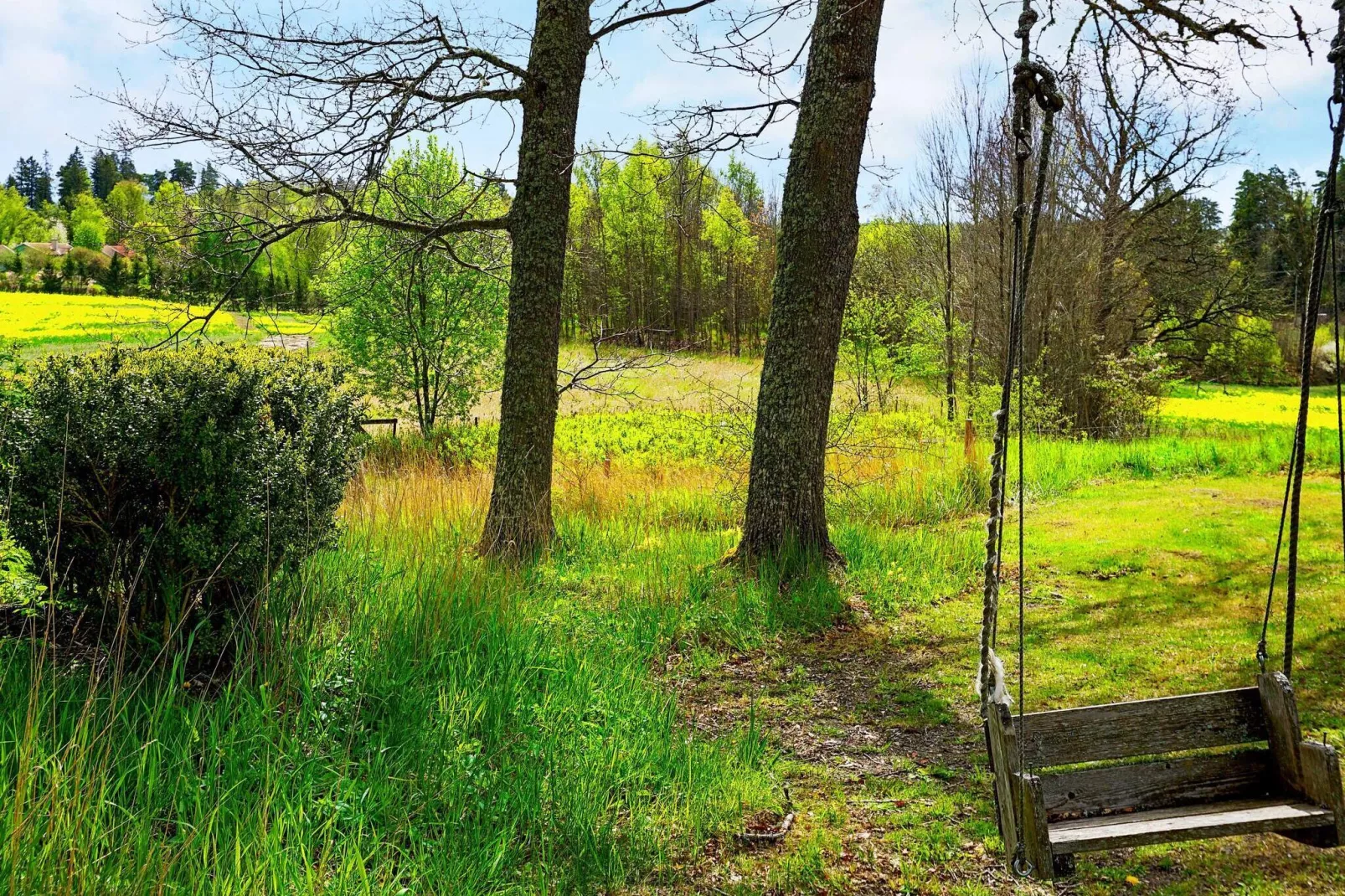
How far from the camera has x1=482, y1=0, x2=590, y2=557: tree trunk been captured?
6.26 metres

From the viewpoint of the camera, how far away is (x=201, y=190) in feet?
22.0


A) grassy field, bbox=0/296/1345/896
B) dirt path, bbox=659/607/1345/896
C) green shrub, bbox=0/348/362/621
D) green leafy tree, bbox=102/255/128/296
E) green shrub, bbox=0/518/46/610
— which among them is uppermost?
green leafy tree, bbox=102/255/128/296

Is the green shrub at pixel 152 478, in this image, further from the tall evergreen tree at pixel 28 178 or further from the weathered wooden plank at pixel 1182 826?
the tall evergreen tree at pixel 28 178

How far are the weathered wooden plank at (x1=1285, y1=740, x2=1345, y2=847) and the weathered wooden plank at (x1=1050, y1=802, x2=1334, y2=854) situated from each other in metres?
0.03

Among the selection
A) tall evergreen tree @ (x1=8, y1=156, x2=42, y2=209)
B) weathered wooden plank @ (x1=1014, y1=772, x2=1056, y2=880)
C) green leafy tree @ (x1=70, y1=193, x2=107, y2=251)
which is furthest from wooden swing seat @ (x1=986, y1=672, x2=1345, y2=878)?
tall evergreen tree @ (x1=8, y1=156, x2=42, y2=209)

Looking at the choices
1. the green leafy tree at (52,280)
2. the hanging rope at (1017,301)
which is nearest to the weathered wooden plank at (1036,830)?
the hanging rope at (1017,301)

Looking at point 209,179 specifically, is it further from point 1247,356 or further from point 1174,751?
point 1247,356

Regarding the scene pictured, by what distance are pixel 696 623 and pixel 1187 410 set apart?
2556cm

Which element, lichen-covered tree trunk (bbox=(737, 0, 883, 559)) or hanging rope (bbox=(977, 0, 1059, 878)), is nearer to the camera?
hanging rope (bbox=(977, 0, 1059, 878))

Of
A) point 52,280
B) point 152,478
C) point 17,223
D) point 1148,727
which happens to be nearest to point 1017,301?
point 1148,727

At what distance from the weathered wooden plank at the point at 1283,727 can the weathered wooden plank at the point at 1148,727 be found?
0.05m

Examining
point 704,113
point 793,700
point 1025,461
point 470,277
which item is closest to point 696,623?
point 793,700

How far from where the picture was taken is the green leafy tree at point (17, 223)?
65062mm

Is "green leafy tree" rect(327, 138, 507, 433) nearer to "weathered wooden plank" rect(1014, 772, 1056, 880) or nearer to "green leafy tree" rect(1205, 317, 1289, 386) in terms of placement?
"weathered wooden plank" rect(1014, 772, 1056, 880)
